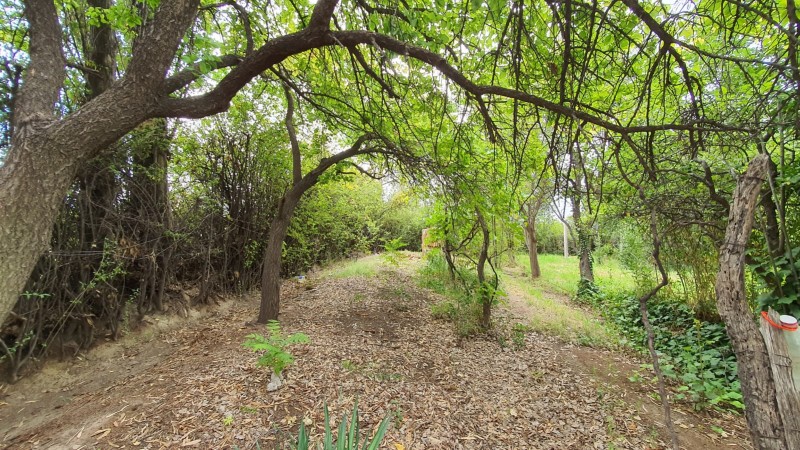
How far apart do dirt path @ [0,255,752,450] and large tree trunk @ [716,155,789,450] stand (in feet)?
4.33

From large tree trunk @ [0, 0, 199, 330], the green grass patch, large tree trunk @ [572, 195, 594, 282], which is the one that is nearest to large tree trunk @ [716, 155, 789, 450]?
large tree trunk @ [0, 0, 199, 330]

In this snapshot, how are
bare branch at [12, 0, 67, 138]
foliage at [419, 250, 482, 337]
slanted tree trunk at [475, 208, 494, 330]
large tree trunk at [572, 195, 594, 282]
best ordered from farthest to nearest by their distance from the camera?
large tree trunk at [572, 195, 594, 282] → foliage at [419, 250, 482, 337] → slanted tree trunk at [475, 208, 494, 330] → bare branch at [12, 0, 67, 138]

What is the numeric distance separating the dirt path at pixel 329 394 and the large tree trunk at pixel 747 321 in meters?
1.32

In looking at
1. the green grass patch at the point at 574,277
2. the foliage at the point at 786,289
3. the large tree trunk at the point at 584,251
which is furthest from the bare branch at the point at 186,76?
the green grass patch at the point at 574,277

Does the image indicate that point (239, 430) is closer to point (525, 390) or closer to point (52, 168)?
point (52, 168)

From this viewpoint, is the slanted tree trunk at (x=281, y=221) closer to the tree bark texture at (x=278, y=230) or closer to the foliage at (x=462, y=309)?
the tree bark texture at (x=278, y=230)

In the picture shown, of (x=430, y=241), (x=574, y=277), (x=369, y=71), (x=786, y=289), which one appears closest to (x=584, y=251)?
(x=574, y=277)

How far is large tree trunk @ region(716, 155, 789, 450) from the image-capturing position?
155 centimetres

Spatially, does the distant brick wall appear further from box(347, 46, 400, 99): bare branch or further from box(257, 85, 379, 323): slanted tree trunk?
box(347, 46, 400, 99): bare branch

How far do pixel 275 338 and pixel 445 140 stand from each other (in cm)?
267

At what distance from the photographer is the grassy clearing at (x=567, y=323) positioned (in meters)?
4.78

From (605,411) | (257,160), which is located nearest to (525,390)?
(605,411)

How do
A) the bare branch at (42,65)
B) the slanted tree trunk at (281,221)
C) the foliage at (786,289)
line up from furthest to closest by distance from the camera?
the slanted tree trunk at (281,221), the foliage at (786,289), the bare branch at (42,65)

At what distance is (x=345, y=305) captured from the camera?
5.21 meters
